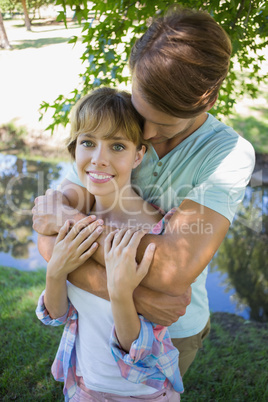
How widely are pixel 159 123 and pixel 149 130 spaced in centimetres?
11

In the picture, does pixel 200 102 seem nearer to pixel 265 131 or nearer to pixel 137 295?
pixel 137 295

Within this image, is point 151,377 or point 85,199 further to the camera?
point 85,199

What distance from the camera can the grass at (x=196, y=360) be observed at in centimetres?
295

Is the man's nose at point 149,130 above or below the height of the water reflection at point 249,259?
above

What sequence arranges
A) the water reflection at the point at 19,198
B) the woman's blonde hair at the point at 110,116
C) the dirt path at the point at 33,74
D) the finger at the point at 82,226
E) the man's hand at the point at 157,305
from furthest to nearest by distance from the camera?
the dirt path at the point at 33,74 < the water reflection at the point at 19,198 < the woman's blonde hair at the point at 110,116 < the finger at the point at 82,226 < the man's hand at the point at 157,305

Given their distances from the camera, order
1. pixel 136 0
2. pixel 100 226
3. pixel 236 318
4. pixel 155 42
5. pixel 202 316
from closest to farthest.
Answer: pixel 155 42 < pixel 100 226 < pixel 202 316 < pixel 136 0 < pixel 236 318

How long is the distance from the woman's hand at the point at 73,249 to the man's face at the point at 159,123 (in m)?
0.48

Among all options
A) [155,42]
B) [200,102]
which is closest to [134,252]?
[200,102]

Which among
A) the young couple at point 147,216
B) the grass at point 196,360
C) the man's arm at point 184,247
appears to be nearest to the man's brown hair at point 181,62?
the young couple at point 147,216

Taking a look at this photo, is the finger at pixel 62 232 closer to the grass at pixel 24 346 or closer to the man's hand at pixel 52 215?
the man's hand at pixel 52 215

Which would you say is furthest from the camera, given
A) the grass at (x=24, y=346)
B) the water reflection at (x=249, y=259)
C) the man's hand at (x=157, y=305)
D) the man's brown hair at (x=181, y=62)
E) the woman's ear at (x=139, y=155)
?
the water reflection at (x=249, y=259)

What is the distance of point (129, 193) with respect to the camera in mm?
1948

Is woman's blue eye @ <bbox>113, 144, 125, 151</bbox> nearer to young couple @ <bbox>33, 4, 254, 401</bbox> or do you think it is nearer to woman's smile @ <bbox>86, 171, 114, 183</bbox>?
young couple @ <bbox>33, 4, 254, 401</bbox>

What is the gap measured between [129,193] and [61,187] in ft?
1.19
